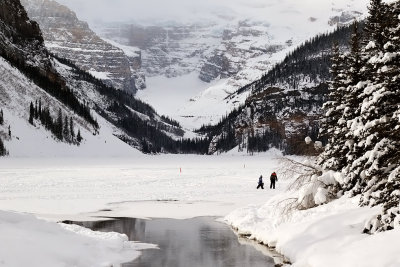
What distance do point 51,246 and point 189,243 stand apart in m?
7.85

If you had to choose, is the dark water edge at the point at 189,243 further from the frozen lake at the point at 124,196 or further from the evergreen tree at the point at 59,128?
the evergreen tree at the point at 59,128

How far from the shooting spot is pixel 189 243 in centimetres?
2566

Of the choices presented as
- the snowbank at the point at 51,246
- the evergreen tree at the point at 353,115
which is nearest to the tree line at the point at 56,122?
the evergreen tree at the point at 353,115

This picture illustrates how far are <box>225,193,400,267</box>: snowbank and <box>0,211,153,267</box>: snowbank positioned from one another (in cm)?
653

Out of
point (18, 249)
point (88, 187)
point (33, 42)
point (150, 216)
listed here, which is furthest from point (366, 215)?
point (33, 42)

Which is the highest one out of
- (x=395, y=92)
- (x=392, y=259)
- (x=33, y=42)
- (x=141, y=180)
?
(x=33, y=42)

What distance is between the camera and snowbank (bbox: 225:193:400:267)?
55.5 ft

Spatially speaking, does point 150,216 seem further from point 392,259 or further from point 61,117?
point 61,117

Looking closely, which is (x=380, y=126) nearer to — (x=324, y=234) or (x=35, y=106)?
(x=324, y=234)

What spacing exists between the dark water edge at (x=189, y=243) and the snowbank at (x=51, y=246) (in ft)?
3.38

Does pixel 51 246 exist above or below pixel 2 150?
above

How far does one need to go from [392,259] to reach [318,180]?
12236 mm

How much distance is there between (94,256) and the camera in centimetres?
2095

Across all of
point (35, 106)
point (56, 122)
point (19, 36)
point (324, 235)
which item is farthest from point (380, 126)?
point (19, 36)
